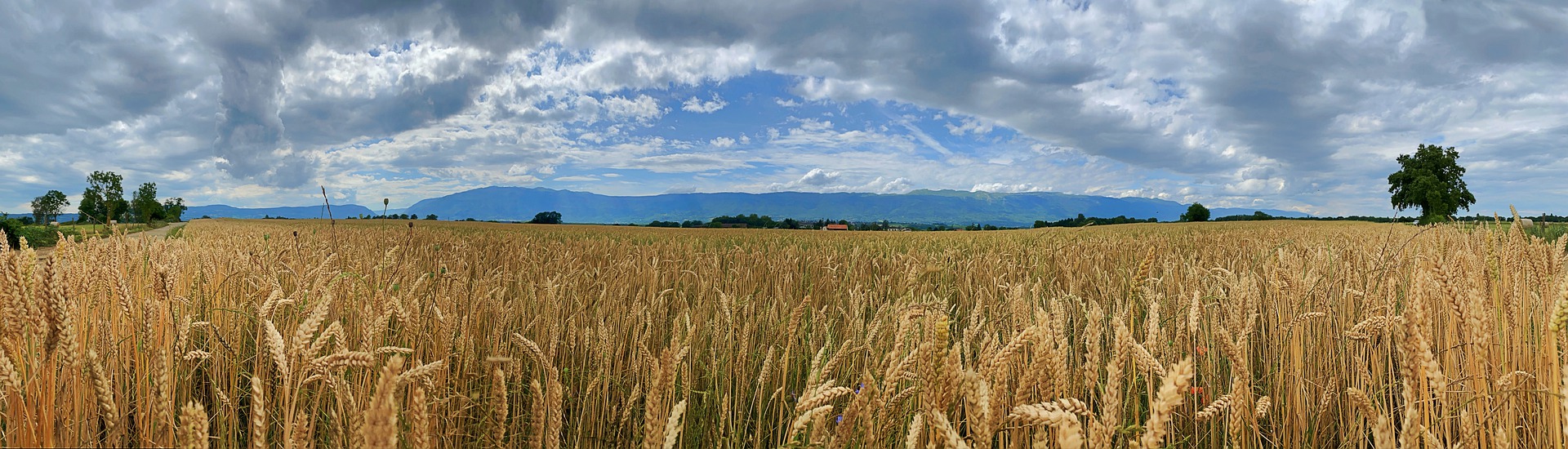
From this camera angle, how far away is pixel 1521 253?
3668 millimetres

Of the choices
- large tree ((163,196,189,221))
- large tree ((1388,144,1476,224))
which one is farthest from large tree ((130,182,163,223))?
large tree ((1388,144,1476,224))

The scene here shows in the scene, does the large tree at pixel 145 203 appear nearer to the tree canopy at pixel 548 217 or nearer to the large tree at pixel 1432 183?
the tree canopy at pixel 548 217

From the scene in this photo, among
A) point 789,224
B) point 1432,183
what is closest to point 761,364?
point 789,224

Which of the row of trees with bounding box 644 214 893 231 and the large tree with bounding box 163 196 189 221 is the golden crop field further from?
the large tree with bounding box 163 196 189 221

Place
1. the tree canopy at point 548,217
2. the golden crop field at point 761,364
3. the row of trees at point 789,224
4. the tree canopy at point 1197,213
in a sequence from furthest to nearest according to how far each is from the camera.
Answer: the tree canopy at point 1197,213 < the tree canopy at point 548,217 < the row of trees at point 789,224 < the golden crop field at point 761,364

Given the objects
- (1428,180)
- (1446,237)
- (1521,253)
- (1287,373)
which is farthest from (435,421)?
(1428,180)

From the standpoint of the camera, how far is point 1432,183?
48.0m

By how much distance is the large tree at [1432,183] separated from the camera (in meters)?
47.9

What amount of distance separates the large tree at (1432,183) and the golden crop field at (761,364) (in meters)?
61.4

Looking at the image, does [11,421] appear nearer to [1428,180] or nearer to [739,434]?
[739,434]

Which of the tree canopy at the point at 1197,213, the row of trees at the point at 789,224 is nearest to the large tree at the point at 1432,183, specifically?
the tree canopy at the point at 1197,213

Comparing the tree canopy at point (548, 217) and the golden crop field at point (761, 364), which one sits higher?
the tree canopy at point (548, 217)

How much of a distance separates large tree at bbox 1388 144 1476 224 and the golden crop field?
202ft

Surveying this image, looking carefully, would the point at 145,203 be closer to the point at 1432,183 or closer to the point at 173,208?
the point at 173,208
